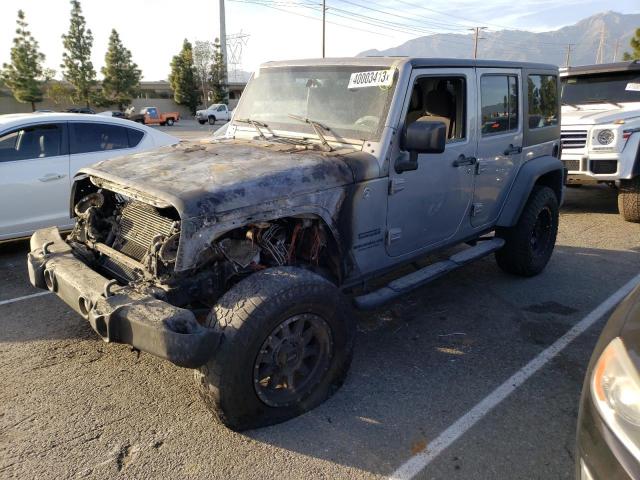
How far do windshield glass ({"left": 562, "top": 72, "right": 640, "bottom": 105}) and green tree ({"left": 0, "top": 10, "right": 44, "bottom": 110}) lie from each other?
162ft

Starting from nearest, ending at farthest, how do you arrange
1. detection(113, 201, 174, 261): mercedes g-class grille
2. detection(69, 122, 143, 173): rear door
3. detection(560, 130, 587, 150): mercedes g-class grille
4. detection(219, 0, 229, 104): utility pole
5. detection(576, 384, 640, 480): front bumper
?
detection(576, 384, 640, 480): front bumper
detection(113, 201, 174, 261): mercedes g-class grille
detection(69, 122, 143, 173): rear door
detection(560, 130, 587, 150): mercedes g-class grille
detection(219, 0, 229, 104): utility pole

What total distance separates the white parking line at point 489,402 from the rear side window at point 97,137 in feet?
17.0

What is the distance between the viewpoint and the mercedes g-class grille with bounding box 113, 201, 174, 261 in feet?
10.1

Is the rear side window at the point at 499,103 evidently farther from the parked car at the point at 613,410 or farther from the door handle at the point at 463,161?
the parked car at the point at 613,410

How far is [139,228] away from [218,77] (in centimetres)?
5741

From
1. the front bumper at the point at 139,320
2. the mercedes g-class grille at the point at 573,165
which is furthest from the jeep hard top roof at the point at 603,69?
the front bumper at the point at 139,320

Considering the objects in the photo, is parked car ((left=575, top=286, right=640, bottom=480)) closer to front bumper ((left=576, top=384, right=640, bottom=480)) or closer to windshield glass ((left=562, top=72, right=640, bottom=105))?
front bumper ((left=576, top=384, right=640, bottom=480))

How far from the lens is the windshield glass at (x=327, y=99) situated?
11.6 ft

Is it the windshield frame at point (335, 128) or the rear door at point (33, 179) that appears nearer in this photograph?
the windshield frame at point (335, 128)

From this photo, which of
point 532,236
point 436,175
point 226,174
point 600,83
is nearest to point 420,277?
point 436,175

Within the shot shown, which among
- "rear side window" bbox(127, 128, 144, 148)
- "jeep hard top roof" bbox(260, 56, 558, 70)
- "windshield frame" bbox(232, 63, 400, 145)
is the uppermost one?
"jeep hard top roof" bbox(260, 56, 558, 70)

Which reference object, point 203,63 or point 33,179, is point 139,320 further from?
point 203,63

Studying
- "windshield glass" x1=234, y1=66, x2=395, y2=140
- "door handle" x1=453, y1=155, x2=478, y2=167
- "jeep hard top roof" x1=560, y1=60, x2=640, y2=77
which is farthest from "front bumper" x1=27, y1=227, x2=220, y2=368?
"jeep hard top roof" x1=560, y1=60, x2=640, y2=77

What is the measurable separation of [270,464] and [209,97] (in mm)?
59723
